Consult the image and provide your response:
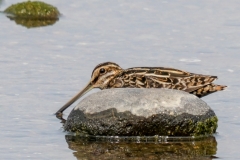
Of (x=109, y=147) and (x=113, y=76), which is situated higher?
(x=113, y=76)

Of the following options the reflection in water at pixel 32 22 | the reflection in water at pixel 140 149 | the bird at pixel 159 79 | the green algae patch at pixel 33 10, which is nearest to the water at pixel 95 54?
the reflection in water at pixel 140 149

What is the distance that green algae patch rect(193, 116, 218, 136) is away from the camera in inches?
474

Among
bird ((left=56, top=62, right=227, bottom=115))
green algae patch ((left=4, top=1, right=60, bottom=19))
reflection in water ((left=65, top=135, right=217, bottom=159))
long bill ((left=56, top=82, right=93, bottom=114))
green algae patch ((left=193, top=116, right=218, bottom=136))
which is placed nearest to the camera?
reflection in water ((left=65, top=135, right=217, bottom=159))

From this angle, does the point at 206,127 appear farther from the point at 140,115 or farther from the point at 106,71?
the point at 106,71

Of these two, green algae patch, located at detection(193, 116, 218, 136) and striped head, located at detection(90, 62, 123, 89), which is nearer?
green algae patch, located at detection(193, 116, 218, 136)

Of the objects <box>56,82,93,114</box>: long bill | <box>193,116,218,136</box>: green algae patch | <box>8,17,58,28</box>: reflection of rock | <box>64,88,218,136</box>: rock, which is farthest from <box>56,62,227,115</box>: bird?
<box>8,17,58,28</box>: reflection of rock

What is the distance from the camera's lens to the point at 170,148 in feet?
38.0

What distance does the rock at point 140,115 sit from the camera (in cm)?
1179

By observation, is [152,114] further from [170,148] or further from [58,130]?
[58,130]

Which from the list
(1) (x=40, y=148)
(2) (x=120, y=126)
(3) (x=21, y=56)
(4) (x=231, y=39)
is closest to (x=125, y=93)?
(2) (x=120, y=126)

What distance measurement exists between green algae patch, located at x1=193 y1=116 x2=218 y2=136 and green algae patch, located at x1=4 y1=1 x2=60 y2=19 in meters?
8.43

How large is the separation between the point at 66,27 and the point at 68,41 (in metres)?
1.49

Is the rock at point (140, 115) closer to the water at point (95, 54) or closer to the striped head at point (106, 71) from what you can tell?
the water at point (95, 54)

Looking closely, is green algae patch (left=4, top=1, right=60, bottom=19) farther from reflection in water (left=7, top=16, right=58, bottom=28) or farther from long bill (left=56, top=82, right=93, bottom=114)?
long bill (left=56, top=82, right=93, bottom=114)
